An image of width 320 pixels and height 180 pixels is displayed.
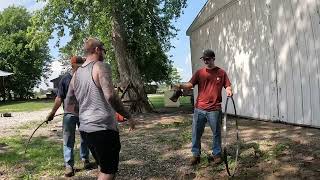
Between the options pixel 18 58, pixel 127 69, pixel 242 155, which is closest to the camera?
pixel 242 155

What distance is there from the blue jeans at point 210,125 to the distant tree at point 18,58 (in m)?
53.6

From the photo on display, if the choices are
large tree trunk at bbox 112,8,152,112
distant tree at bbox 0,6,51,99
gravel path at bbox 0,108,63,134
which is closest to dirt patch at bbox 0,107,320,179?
gravel path at bbox 0,108,63,134

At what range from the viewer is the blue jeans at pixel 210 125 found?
8273 millimetres

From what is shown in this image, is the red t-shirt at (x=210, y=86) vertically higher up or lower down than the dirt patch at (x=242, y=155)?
higher up

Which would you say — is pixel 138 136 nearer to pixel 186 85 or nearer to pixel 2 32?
pixel 186 85

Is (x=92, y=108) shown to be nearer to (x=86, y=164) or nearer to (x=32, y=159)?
(x=86, y=164)

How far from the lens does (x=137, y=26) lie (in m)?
22.5

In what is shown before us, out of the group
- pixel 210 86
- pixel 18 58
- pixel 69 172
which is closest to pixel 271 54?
pixel 210 86

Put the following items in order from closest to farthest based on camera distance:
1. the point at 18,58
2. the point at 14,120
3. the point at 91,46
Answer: the point at 91,46 → the point at 14,120 → the point at 18,58

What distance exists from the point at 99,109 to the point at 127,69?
1596 cm

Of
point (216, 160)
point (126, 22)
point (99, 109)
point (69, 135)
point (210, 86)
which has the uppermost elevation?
point (126, 22)

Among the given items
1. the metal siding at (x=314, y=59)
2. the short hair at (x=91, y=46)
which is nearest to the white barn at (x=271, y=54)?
the metal siding at (x=314, y=59)

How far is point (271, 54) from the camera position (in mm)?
13719

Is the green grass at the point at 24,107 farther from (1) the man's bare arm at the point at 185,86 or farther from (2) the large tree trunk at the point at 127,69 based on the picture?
(1) the man's bare arm at the point at 185,86
